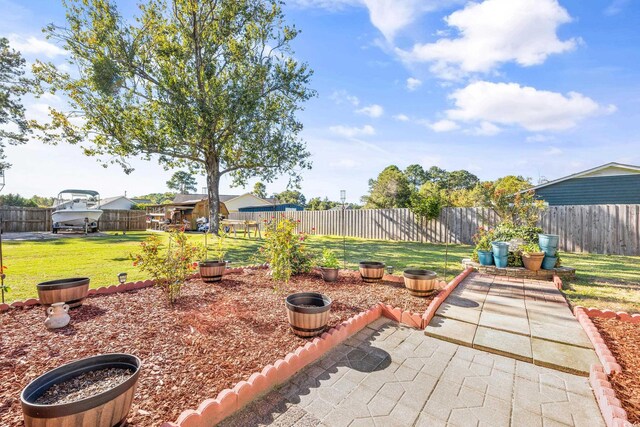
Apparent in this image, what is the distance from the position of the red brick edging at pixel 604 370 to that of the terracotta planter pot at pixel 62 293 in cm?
505

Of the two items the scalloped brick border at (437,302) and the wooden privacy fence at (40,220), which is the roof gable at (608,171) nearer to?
the scalloped brick border at (437,302)

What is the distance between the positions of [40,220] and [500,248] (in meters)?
23.9

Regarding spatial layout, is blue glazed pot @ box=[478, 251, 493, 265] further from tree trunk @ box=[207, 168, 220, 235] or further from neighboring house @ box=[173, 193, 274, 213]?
neighboring house @ box=[173, 193, 274, 213]

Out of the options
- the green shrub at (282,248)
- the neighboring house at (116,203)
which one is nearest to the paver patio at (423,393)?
the green shrub at (282,248)

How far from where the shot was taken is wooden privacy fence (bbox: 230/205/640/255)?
8469 millimetres

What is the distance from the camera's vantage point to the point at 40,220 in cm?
1653

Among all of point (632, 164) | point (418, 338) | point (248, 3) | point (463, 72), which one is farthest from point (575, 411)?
point (632, 164)

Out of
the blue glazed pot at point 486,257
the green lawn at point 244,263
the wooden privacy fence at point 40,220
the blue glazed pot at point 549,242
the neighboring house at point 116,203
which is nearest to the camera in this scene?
the green lawn at point 244,263

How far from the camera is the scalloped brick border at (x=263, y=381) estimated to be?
5.00 ft

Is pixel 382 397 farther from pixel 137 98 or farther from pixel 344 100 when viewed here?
pixel 137 98

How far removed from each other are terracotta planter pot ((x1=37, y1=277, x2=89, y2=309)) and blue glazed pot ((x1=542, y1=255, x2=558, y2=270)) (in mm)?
7627

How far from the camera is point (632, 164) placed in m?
11.2

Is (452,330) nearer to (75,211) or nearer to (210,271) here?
(210,271)

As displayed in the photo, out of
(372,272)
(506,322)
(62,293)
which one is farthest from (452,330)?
(62,293)
